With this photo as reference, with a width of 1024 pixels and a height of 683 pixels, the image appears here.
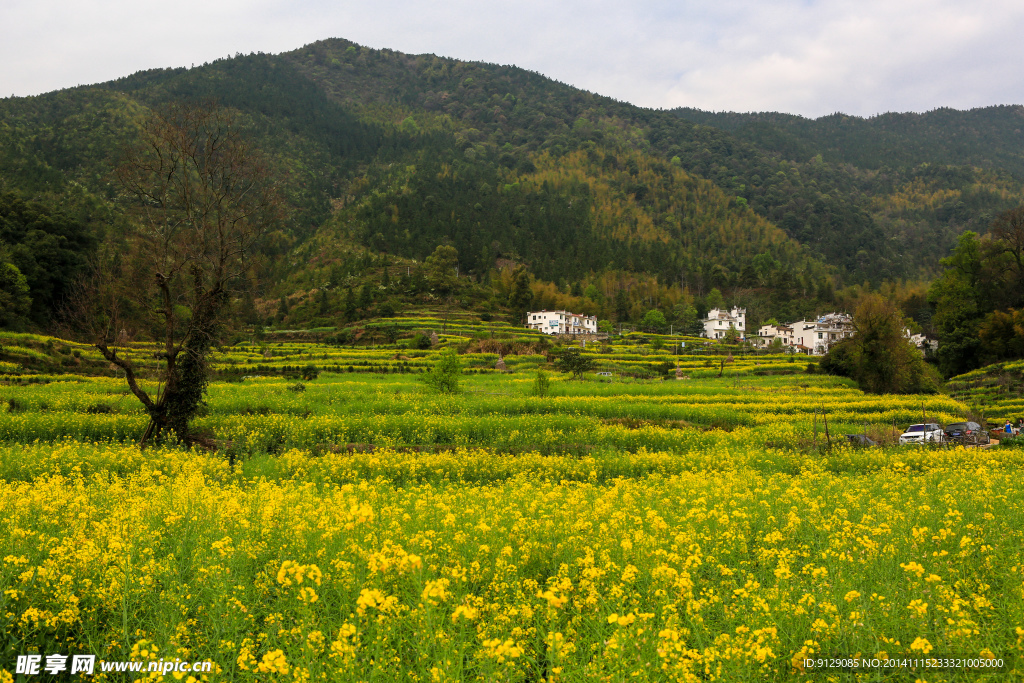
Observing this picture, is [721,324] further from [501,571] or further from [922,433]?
[501,571]

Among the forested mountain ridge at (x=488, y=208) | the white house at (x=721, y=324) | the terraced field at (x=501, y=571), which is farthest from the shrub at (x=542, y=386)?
the white house at (x=721, y=324)

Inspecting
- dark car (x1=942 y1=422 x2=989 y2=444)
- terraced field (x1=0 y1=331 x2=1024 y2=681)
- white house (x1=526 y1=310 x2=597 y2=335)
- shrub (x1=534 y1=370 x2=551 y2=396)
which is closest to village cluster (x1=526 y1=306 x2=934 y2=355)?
white house (x1=526 y1=310 x2=597 y2=335)

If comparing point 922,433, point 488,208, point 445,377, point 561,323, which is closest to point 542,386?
point 445,377

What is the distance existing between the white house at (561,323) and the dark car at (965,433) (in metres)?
57.6

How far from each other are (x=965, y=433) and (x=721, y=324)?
80855mm

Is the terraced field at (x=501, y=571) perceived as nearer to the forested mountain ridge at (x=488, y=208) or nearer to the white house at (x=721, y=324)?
the forested mountain ridge at (x=488, y=208)

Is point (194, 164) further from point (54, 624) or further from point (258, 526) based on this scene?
point (54, 624)

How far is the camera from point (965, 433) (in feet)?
76.1

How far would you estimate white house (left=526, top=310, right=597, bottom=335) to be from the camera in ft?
277

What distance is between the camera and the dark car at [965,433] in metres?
22.3

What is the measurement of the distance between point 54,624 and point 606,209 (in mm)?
166575

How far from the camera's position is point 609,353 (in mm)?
63281

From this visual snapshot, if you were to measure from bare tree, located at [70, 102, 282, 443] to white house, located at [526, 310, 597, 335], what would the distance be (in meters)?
64.0

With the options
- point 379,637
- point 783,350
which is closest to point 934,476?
point 379,637
